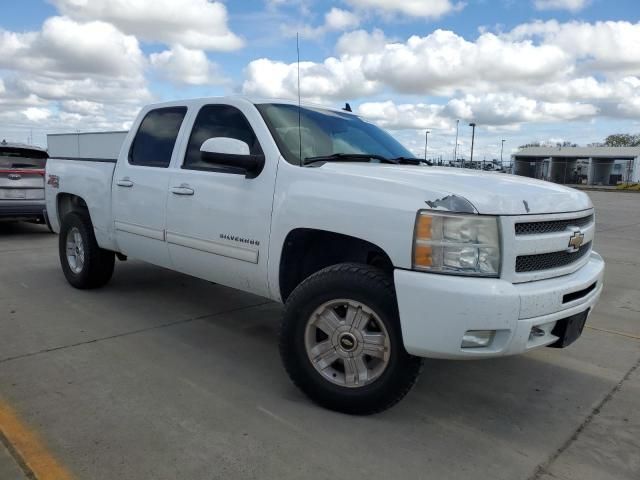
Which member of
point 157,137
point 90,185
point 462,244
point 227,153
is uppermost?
point 157,137

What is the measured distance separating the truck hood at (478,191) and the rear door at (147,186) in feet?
5.81

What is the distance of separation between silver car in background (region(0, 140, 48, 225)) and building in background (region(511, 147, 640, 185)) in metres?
51.0

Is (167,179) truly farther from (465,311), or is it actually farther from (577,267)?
(577,267)

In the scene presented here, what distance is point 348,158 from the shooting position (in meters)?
3.92

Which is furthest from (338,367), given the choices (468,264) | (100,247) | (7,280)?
(7,280)

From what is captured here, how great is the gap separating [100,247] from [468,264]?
13.4 ft

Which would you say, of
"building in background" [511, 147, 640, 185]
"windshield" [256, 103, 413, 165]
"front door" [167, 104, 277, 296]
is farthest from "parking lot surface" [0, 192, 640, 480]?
"building in background" [511, 147, 640, 185]

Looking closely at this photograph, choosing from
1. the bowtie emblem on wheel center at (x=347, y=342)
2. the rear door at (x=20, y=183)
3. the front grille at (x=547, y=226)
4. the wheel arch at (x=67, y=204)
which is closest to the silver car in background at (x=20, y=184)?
the rear door at (x=20, y=183)

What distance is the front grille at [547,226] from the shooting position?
2.97m

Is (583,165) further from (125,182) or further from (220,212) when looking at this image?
(220,212)

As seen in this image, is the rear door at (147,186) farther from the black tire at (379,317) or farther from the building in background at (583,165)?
the building in background at (583,165)

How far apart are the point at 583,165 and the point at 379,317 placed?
63508mm

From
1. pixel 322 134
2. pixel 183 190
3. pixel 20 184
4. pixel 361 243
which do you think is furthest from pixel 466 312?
pixel 20 184

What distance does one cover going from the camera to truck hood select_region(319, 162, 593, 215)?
2879mm
